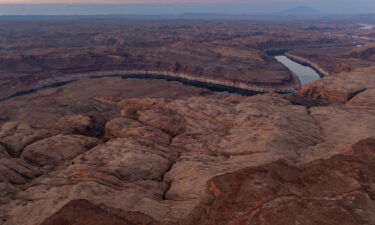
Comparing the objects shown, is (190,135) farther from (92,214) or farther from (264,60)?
(264,60)

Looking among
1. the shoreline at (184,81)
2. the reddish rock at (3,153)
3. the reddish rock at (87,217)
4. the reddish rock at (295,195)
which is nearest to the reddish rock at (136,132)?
the reddish rock at (3,153)

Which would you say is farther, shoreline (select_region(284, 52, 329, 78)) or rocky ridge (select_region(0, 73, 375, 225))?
shoreline (select_region(284, 52, 329, 78))

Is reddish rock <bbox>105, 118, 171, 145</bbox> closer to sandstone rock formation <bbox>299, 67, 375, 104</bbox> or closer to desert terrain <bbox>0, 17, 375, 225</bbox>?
desert terrain <bbox>0, 17, 375, 225</bbox>

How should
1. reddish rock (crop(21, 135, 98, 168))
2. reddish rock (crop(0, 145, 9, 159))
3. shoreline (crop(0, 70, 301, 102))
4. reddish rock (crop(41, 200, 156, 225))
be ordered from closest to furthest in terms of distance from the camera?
reddish rock (crop(41, 200, 156, 225)) → reddish rock (crop(21, 135, 98, 168)) → reddish rock (crop(0, 145, 9, 159)) → shoreline (crop(0, 70, 301, 102))

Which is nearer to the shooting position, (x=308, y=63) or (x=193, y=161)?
(x=193, y=161)

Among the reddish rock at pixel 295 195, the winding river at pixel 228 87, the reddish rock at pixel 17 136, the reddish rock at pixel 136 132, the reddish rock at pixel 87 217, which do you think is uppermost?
the reddish rock at pixel 295 195

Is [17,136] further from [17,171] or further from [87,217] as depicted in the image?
[87,217]

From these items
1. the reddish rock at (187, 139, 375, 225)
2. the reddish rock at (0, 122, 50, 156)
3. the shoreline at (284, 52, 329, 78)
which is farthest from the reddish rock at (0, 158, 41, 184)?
the shoreline at (284, 52, 329, 78)

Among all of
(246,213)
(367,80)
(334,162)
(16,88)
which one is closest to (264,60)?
(367,80)

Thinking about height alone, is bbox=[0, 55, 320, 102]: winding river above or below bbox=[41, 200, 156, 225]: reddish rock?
below

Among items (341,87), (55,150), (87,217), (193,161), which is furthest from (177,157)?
(341,87)

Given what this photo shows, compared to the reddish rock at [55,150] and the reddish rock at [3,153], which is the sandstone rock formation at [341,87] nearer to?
the reddish rock at [55,150]

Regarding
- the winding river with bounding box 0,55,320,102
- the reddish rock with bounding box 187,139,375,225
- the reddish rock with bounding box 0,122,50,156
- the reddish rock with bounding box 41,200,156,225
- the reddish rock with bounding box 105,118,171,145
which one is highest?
the reddish rock with bounding box 187,139,375,225
